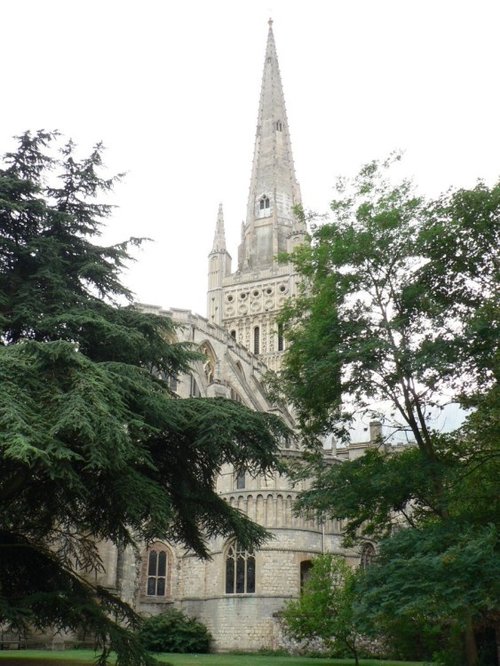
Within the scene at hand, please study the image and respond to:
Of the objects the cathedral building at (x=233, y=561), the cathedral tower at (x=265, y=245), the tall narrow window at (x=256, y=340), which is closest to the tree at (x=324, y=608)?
the cathedral building at (x=233, y=561)

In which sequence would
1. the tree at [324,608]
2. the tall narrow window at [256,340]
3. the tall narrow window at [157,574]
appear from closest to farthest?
the tree at [324,608] → the tall narrow window at [157,574] → the tall narrow window at [256,340]

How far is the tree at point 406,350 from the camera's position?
12.9 metres

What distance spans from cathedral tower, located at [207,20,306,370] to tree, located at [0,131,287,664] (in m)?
41.8

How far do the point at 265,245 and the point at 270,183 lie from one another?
22.7 ft

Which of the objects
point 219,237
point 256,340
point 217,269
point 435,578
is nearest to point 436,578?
point 435,578

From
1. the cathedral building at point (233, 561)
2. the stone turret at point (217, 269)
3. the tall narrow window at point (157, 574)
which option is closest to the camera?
the cathedral building at point (233, 561)

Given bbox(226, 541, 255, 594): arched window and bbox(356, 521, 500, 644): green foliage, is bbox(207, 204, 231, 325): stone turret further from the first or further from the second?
bbox(356, 521, 500, 644): green foliage

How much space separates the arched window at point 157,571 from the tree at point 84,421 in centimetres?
1949

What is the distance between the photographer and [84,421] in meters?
10.2

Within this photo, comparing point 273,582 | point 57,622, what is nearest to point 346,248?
point 57,622

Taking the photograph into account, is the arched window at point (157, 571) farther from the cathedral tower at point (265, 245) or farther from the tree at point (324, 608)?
the cathedral tower at point (265, 245)

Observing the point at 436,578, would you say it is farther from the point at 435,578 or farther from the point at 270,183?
the point at 270,183

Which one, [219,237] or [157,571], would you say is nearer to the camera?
[157,571]

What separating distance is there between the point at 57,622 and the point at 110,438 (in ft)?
14.7
